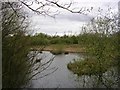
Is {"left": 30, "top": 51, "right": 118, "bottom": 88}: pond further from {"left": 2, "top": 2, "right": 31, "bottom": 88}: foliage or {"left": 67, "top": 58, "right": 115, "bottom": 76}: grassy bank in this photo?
{"left": 2, "top": 2, "right": 31, "bottom": 88}: foliage

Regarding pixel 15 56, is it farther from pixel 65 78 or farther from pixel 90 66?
pixel 65 78

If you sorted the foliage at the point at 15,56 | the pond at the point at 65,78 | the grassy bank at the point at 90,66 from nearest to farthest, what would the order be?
1. the foliage at the point at 15,56
2. the grassy bank at the point at 90,66
3. the pond at the point at 65,78

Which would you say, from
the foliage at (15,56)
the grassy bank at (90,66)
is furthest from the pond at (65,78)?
the foliage at (15,56)

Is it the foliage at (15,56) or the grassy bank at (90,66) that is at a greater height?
the foliage at (15,56)

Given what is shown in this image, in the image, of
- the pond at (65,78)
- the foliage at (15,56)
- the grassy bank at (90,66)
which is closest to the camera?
the foliage at (15,56)

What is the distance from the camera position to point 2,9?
2.40 meters

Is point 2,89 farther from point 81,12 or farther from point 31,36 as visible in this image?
point 81,12

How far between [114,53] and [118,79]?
1.69 feet

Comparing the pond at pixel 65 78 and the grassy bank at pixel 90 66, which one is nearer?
the grassy bank at pixel 90 66

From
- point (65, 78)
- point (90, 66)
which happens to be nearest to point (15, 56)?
point (90, 66)

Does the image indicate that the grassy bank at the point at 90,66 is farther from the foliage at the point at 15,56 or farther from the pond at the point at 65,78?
the foliage at the point at 15,56

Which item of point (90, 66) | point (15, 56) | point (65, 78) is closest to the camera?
point (15, 56)

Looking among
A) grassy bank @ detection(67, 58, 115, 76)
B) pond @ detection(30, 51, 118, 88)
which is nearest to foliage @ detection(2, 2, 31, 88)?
grassy bank @ detection(67, 58, 115, 76)

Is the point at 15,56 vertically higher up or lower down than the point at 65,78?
higher up
